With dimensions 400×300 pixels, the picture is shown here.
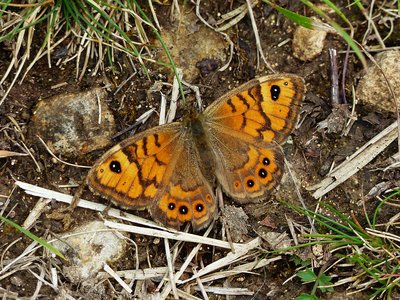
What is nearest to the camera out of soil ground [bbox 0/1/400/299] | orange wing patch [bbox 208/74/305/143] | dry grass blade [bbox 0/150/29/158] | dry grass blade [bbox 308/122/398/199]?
orange wing patch [bbox 208/74/305/143]

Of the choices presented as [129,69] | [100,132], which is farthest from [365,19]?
[100,132]

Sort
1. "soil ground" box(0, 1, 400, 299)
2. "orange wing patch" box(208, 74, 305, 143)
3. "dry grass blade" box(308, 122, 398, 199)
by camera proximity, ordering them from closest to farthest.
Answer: "orange wing patch" box(208, 74, 305, 143) → "soil ground" box(0, 1, 400, 299) → "dry grass blade" box(308, 122, 398, 199)

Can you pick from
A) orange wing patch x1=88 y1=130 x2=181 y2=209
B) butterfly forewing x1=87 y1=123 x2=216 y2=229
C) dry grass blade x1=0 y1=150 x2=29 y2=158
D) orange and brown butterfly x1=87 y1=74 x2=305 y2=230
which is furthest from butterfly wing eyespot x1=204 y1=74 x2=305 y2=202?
dry grass blade x1=0 y1=150 x2=29 y2=158

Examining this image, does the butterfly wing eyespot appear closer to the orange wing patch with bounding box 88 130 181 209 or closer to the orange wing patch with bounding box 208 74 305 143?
the orange wing patch with bounding box 208 74 305 143

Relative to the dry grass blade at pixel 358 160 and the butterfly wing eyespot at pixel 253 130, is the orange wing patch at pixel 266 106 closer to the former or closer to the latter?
the butterfly wing eyespot at pixel 253 130

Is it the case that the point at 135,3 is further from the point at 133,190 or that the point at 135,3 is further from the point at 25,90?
the point at 133,190

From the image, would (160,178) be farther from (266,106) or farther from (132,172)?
(266,106)

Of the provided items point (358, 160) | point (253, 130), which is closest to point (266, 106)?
point (253, 130)
